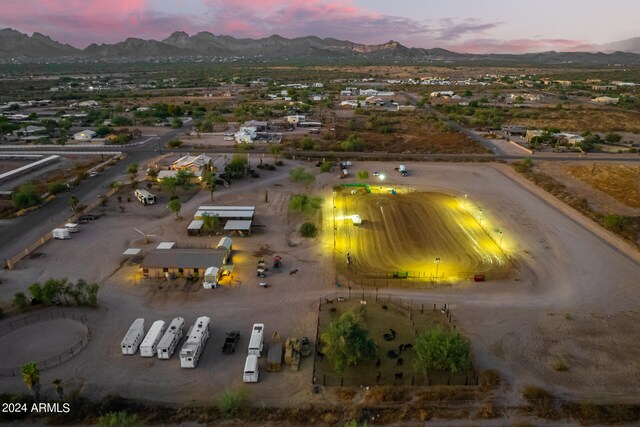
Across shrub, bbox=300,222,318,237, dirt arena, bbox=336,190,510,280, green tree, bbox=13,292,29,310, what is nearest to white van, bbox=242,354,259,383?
dirt arena, bbox=336,190,510,280

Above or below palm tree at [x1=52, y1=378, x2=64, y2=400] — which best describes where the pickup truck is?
below

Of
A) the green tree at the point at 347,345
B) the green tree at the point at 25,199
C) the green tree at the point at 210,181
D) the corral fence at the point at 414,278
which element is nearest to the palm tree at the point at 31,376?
the green tree at the point at 347,345

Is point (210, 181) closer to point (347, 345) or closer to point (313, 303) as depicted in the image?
point (313, 303)

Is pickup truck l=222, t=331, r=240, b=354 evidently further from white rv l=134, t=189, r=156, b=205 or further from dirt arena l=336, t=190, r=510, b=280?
white rv l=134, t=189, r=156, b=205

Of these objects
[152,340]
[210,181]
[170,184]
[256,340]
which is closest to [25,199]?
[170,184]

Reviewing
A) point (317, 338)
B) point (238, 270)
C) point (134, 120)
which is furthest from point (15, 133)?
point (317, 338)
